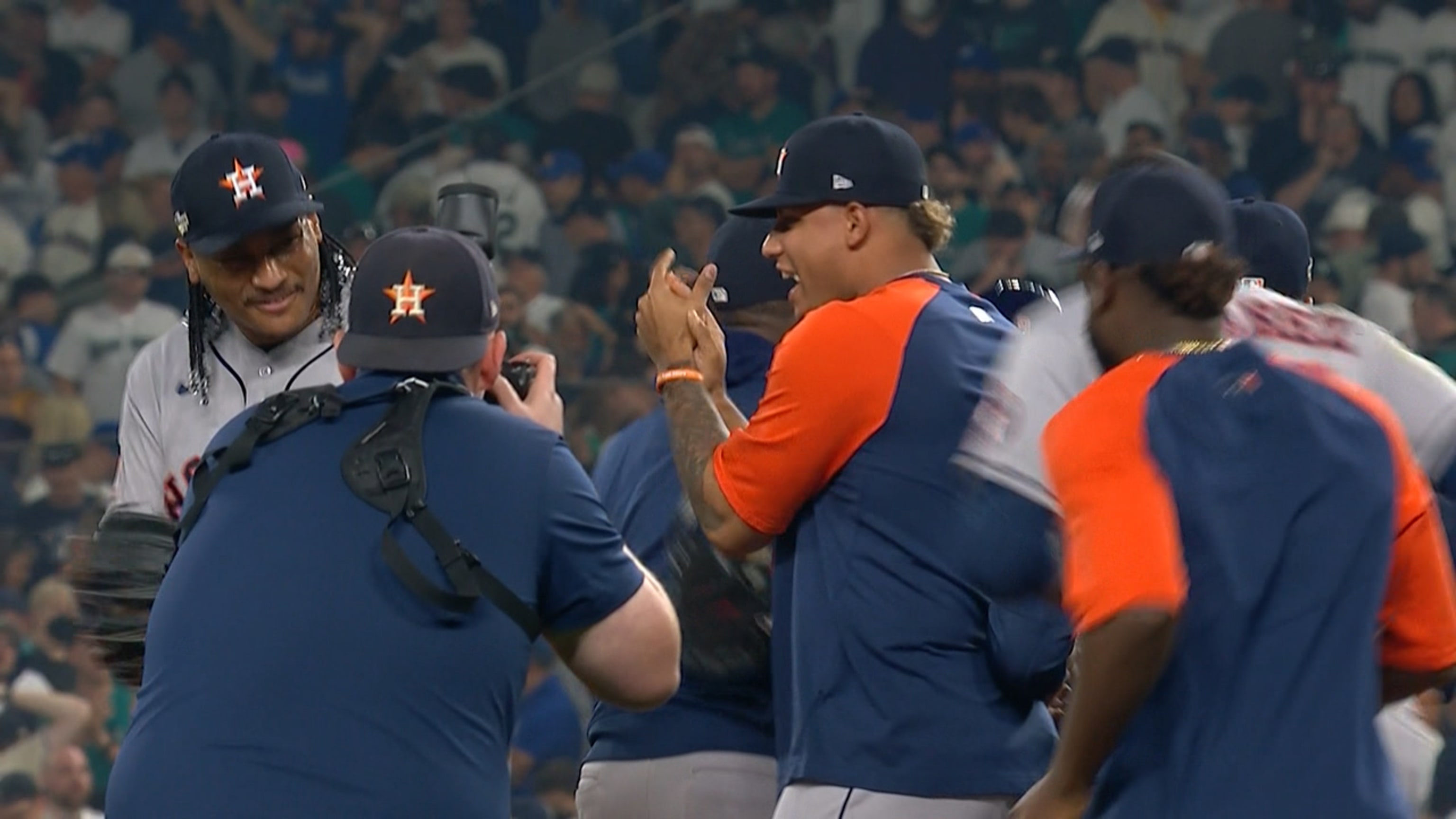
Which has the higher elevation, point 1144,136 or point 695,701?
point 695,701

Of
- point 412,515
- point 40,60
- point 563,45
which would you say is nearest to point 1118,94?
point 563,45

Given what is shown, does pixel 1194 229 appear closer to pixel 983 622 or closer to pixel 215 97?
pixel 983 622

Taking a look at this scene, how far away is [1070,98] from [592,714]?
24.8 ft

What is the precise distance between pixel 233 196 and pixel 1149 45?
8.25 m

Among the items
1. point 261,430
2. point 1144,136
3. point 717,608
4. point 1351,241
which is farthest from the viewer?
point 1144,136

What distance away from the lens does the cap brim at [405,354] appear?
327cm

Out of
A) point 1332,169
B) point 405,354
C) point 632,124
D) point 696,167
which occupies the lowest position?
point 1332,169

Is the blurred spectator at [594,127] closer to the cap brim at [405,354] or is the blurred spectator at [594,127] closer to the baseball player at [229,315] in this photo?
the baseball player at [229,315]

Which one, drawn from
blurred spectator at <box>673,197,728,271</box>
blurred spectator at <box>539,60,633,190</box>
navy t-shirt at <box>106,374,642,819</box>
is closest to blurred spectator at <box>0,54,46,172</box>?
blurred spectator at <box>539,60,633,190</box>

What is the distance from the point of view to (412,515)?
311cm

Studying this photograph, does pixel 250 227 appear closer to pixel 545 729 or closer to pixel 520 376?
pixel 520 376

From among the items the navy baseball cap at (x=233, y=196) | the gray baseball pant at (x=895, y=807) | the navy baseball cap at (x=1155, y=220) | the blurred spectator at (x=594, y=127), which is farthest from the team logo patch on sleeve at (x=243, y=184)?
the blurred spectator at (x=594, y=127)

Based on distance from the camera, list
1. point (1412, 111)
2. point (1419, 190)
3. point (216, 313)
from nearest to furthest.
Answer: point (216, 313)
point (1419, 190)
point (1412, 111)

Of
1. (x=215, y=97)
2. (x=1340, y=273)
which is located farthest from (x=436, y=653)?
(x=215, y=97)
